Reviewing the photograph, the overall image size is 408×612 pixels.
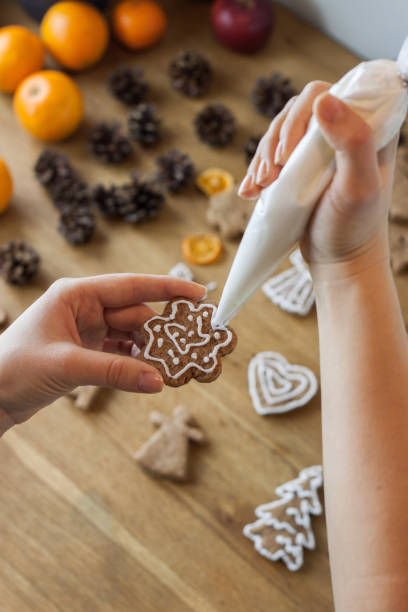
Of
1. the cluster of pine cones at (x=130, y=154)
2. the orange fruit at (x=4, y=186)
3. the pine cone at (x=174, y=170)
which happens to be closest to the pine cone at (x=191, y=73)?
the cluster of pine cones at (x=130, y=154)

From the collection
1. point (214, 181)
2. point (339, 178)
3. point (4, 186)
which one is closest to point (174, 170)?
point (214, 181)

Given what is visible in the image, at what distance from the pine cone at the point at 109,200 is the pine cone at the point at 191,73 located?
329 millimetres

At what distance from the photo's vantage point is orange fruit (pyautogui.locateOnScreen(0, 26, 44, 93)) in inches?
52.1

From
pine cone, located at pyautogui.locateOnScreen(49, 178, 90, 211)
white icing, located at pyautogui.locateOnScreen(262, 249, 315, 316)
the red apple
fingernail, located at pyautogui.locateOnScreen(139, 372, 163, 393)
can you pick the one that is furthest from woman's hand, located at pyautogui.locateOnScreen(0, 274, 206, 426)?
the red apple

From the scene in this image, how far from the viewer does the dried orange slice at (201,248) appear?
117cm

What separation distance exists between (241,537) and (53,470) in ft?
1.03

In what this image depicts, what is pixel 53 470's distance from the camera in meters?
1.00

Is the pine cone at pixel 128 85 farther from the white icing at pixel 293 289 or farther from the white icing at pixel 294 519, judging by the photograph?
the white icing at pixel 294 519

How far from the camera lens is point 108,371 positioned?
753 millimetres

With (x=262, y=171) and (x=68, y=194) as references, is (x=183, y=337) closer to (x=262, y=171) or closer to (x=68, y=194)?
(x=262, y=171)

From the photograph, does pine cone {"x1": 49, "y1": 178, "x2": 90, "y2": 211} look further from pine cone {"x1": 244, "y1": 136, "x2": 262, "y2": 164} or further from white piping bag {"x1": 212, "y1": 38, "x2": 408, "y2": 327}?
white piping bag {"x1": 212, "y1": 38, "x2": 408, "y2": 327}

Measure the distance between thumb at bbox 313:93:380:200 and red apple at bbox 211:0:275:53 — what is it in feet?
2.78

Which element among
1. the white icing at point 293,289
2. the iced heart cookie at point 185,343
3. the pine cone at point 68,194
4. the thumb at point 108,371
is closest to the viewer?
the thumb at point 108,371

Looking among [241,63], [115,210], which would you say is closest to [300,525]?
[115,210]
